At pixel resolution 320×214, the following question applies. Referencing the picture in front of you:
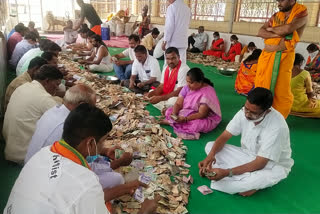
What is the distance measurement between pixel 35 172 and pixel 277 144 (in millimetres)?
1866

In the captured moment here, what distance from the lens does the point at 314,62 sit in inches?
256

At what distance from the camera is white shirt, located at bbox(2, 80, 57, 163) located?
7.97 feet

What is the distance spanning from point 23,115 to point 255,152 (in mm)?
2228

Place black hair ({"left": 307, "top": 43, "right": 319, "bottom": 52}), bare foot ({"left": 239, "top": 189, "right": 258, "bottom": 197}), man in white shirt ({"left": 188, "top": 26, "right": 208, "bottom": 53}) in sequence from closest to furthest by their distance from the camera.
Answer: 1. bare foot ({"left": 239, "top": 189, "right": 258, "bottom": 197})
2. black hair ({"left": 307, "top": 43, "right": 319, "bottom": 52})
3. man in white shirt ({"left": 188, "top": 26, "right": 208, "bottom": 53})

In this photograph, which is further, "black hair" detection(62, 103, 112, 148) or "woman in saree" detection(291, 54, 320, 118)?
"woman in saree" detection(291, 54, 320, 118)

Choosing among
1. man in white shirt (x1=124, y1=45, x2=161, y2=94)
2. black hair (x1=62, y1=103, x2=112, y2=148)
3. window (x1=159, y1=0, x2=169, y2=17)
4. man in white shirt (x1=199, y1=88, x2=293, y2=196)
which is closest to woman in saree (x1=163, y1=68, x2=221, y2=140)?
man in white shirt (x1=199, y1=88, x2=293, y2=196)

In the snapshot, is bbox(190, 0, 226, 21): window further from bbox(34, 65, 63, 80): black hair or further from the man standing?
bbox(34, 65, 63, 80): black hair

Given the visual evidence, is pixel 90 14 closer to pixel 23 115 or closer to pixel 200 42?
pixel 200 42

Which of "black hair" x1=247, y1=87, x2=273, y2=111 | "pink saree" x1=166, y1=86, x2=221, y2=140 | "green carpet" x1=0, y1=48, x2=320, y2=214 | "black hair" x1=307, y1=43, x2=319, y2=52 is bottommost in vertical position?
"green carpet" x1=0, y1=48, x2=320, y2=214

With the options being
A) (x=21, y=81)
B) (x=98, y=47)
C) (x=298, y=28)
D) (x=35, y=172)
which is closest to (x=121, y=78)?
(x=98, y=47)

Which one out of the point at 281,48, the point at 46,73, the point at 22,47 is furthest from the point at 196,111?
the point at 22,47

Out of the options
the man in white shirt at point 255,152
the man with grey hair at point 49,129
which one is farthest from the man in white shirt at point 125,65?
the man with grey hair at point 49,129

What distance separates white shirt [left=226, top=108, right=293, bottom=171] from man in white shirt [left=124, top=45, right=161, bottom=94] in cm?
255

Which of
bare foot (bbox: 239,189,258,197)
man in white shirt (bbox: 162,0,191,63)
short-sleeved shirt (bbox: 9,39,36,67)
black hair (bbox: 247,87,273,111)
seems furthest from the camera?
short-sleeved shirt (bbox: 9,39,36,67)
